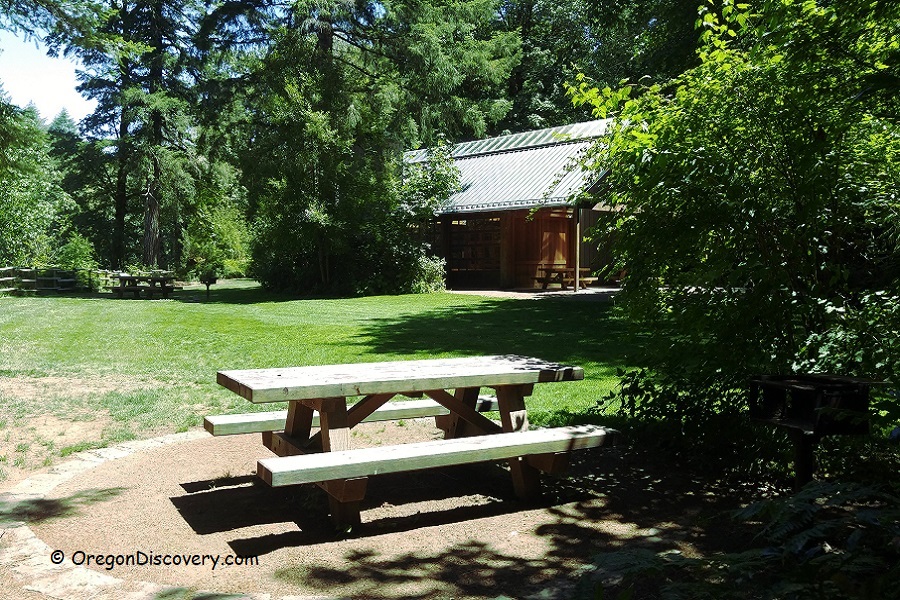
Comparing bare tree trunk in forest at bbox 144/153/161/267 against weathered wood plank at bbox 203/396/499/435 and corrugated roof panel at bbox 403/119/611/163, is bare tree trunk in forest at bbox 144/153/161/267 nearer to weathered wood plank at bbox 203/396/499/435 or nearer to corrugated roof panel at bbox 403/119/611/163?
corrugated roof panel at bbox 403/119/611/163

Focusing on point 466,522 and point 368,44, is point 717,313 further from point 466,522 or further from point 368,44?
point 368,44

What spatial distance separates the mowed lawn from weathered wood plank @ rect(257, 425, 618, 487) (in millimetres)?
1055

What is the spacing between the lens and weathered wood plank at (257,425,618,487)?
4.27m

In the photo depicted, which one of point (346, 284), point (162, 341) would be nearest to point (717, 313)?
point (162, 341)

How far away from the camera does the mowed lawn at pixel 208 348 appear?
293 inches

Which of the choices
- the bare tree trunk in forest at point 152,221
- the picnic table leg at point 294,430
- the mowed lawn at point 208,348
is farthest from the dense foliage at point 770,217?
the bare tree trunk in forest at point 152,221

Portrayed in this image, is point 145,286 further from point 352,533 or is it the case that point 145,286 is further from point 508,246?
point 352,533

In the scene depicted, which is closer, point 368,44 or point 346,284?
point 346,284

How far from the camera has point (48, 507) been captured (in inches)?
197

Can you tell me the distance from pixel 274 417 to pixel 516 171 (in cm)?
2245

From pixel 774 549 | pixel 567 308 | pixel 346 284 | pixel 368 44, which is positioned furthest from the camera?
pixel 368 44

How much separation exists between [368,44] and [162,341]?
17643 millimetres

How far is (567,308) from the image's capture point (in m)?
17.7

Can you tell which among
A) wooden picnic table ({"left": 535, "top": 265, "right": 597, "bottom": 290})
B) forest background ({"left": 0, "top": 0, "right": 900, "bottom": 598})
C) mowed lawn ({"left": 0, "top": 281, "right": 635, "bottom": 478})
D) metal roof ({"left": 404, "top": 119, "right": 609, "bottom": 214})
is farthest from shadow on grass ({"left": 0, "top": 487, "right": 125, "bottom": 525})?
wooden picnic table ({"left": 535, "top": 265, "right": 597, "bottom": 290})
